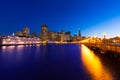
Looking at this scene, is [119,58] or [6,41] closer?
[119,58]

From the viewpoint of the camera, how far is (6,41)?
198 m

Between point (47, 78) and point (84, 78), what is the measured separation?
12.7ft

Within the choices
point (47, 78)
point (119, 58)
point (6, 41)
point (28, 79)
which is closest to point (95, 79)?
point (47, 78)

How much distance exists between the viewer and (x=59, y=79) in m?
19.9

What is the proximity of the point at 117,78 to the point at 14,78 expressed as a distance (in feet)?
35.2

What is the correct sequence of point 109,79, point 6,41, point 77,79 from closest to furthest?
point 109,79 < point 77,79 < point 6,41

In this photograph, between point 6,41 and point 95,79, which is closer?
point 95,79

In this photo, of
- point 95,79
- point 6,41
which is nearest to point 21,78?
point 95,79

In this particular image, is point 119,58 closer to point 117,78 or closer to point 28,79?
point 117,78

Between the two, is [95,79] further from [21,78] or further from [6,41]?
[6,41]

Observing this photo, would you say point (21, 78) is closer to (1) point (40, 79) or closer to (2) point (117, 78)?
(1) point (40, 79)

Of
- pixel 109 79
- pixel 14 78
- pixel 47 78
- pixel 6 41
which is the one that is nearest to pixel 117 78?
pixel 109 79

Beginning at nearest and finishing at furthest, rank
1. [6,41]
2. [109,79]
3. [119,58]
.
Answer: [109,79], [119,58], [6,41]

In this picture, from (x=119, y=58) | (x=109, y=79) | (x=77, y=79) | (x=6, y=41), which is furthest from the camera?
(x=6, y=41)
